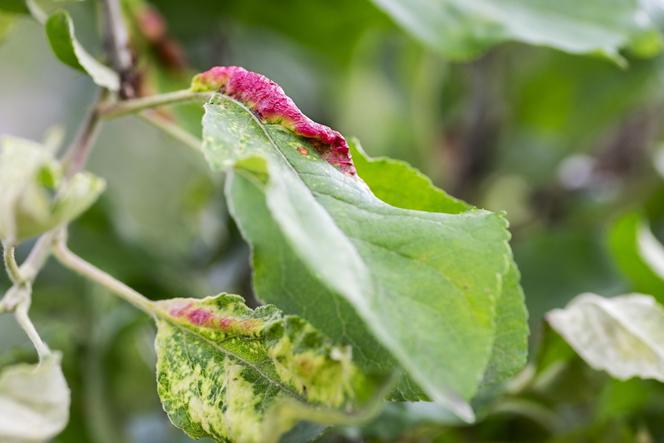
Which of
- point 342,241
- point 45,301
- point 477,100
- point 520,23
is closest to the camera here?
point 342,241

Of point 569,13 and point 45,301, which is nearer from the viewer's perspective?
point 569,13

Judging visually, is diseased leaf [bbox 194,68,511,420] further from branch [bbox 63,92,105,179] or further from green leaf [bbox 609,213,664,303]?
green leaf [bbox 609,213,664,303]

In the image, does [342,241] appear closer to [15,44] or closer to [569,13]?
[569,13]

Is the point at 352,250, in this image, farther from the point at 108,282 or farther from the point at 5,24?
the point at 5,24

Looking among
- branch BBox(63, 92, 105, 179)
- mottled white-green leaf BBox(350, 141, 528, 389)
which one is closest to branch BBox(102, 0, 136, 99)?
branch BBox(63, 92, 105, 179)

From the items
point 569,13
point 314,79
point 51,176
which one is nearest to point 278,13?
point 314,79

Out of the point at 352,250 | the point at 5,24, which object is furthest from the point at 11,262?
the point at 5,24

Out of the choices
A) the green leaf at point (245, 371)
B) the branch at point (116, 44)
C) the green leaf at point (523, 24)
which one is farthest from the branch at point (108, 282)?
the green leaf at point (523, 24)
